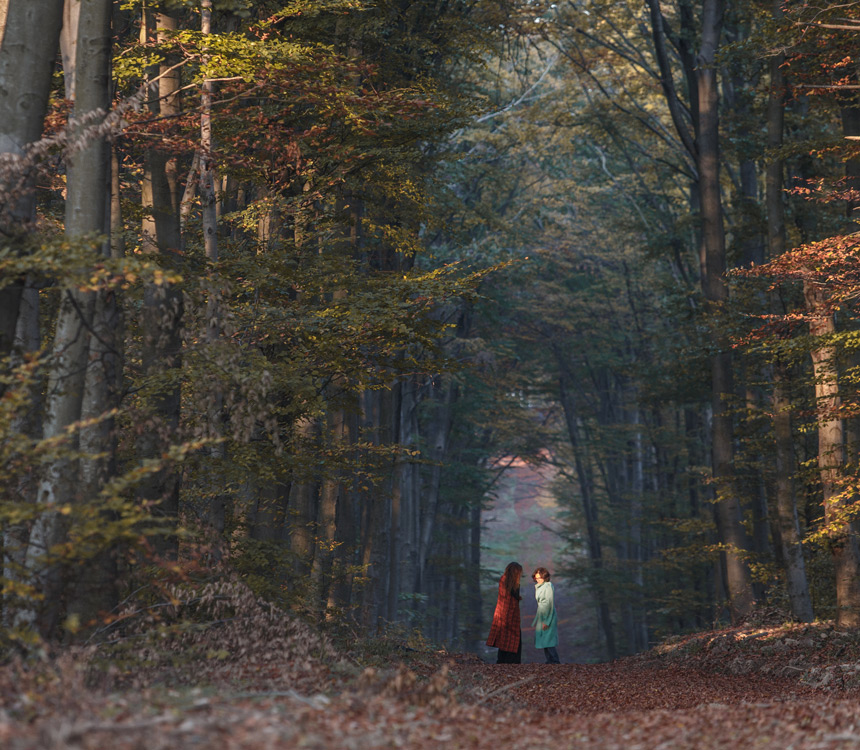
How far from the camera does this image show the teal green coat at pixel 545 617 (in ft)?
50.4

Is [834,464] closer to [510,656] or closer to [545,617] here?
[545,617]

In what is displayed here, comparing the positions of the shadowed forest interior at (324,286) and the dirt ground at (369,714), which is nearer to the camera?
the dirt ground at (369,714)

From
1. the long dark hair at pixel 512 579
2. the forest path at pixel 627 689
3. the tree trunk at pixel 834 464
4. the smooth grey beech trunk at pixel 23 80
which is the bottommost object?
the forest path at pixel 627 689

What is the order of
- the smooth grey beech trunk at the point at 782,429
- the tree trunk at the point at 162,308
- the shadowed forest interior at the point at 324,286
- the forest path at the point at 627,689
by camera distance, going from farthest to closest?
the smooth grey beech trunk at the point at 782,429
the forest path at the point at 627,689
the tree trunk at the point at 162,308
the shadowed forest interior at the point at 324,286

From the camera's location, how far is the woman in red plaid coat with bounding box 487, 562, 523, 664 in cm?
1503

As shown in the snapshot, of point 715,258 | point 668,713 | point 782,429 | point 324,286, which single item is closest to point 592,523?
point 715,258

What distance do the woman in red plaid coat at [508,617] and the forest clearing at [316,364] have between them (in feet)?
0.18

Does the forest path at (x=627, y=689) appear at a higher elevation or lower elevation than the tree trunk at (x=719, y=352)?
lower

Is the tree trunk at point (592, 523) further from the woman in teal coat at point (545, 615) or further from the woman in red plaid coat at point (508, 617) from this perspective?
the woman in red plaid coat at point (508, 617)

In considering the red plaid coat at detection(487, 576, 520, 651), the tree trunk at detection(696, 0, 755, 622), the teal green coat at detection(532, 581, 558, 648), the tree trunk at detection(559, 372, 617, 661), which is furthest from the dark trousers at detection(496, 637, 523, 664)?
the tree trunk at detection(559, 372, 617, 661)

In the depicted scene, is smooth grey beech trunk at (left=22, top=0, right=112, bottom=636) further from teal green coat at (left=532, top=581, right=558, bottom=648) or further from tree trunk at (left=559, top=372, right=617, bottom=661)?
tree trunk at (left=559, top=372, right=617, bottom=661)

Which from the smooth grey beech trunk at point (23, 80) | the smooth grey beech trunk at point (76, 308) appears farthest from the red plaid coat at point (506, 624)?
the smooth grey beech trunk at point (23, 80)

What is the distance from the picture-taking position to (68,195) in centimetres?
741

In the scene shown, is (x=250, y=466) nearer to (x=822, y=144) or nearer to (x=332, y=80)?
(x=332, y=80)
